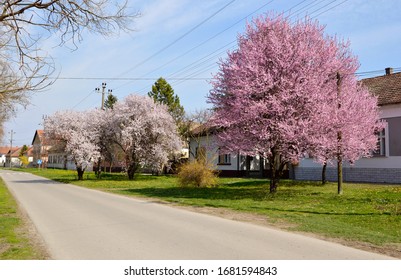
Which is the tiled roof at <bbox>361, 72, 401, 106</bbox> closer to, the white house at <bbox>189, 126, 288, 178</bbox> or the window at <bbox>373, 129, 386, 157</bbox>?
the window at <bbox>373, 129, 386, 157</bbox>

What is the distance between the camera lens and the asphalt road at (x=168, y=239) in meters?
6.80

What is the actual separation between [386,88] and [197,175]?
14.1m

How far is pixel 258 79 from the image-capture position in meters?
16.4

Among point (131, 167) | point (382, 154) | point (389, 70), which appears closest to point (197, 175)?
point (382, 154)

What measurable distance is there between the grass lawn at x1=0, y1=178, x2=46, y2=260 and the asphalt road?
36cm

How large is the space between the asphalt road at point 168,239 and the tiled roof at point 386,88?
16.5 m

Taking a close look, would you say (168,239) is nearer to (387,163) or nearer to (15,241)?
(15,241)

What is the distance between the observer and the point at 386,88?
79.8 ft

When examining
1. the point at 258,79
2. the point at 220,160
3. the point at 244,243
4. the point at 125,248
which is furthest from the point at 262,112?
the point at 220,160

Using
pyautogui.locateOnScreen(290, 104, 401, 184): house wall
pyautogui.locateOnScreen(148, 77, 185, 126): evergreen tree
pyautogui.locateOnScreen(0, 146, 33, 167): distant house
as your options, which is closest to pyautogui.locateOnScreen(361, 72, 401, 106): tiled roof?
pyautogui.locateOnScreen(290, 104, 401, 184): house wall

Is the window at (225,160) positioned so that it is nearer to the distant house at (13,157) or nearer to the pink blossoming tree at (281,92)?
the pink blossoming tree at (281,92)

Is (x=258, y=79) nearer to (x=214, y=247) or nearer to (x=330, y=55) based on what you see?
(x=330, y=55)

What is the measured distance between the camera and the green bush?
2277 cm

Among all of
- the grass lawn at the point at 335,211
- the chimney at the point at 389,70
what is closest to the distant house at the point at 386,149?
the chimney at the point at 389,70
